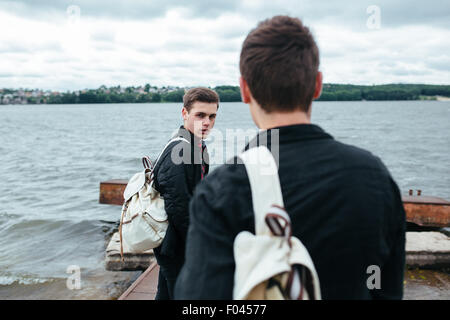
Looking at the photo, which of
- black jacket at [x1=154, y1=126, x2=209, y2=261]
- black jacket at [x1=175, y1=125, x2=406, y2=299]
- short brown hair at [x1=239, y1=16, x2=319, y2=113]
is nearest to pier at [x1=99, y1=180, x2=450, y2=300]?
black jacket at [x1=154, y1=126, x2=209, y2=261]

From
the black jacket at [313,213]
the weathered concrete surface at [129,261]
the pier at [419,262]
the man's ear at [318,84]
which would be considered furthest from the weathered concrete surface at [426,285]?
the man's ear at [318,84]

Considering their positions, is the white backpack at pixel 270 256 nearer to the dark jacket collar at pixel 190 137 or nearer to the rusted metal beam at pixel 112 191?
the dark jacket collar at pixel 190 137

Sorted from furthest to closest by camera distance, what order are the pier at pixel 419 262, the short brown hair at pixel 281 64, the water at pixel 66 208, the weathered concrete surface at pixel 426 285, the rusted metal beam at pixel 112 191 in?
the rusted metal beam at pixel 112 191
the water at pixel 66 208
the weathered concrete surface at pixel 426 285
the pier at pixel 419 262
the short brown hair at pixel 281 64

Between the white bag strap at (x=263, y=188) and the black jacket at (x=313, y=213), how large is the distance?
1.2 inches

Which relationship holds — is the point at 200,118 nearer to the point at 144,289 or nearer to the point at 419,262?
the point at 144,289

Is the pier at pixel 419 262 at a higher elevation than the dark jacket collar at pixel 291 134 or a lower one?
lower

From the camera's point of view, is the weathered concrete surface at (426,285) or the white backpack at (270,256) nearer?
the white backpack at (270,256)

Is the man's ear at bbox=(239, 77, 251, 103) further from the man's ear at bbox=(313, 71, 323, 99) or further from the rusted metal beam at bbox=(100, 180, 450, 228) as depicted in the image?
the rusted metal beam at bbox=(100, 180, 450, 228)

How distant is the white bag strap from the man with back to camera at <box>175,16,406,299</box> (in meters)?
0.03

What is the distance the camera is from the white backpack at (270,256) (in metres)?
1.22

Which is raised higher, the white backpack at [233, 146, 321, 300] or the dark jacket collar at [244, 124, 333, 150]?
the dark jacket collar at [244, 124, 333, 150]

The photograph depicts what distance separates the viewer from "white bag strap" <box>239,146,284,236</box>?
1.26 metres

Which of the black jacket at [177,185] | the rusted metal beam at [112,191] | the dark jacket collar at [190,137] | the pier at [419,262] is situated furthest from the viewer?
the rusted metal beam at [112,191]
